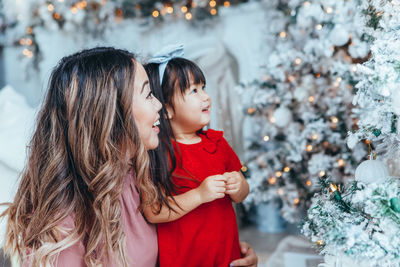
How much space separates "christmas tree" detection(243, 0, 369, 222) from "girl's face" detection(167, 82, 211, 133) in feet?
3.38

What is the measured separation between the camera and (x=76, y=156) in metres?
1.00

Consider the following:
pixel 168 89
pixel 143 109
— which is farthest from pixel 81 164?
pixel 168 89

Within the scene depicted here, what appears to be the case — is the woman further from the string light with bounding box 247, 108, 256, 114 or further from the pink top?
the string light with bounding box 247, 108, 256, 114

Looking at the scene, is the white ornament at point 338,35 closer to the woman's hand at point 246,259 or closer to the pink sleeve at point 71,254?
the woman's hand at point 246,259

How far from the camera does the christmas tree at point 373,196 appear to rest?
2.46ft

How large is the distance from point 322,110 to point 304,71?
0.27 metres

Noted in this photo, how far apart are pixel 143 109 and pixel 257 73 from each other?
1851 millimetres

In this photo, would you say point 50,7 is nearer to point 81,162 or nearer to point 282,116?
point 282,116

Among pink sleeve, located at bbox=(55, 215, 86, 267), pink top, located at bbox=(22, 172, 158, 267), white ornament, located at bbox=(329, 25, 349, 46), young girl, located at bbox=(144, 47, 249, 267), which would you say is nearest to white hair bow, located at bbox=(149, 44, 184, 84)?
young girl, located at bbox=(144, 47, 249, 267)

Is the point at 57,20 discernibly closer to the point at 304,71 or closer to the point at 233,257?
the point at 304,71

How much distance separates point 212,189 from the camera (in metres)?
1.15

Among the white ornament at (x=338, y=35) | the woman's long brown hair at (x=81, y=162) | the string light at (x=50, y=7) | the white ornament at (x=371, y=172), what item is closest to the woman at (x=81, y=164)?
the woman's long brown hair at (x=81, y=162)

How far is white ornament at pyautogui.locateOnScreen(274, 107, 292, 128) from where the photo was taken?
239 centimetres

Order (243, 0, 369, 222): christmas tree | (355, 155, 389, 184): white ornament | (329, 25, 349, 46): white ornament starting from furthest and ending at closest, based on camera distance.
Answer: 1. (243, 0, 369, 222): christmas tree
2. (329, 25, 349, 46): white ornament
3. (355, 155, 389, 184): white ornament
